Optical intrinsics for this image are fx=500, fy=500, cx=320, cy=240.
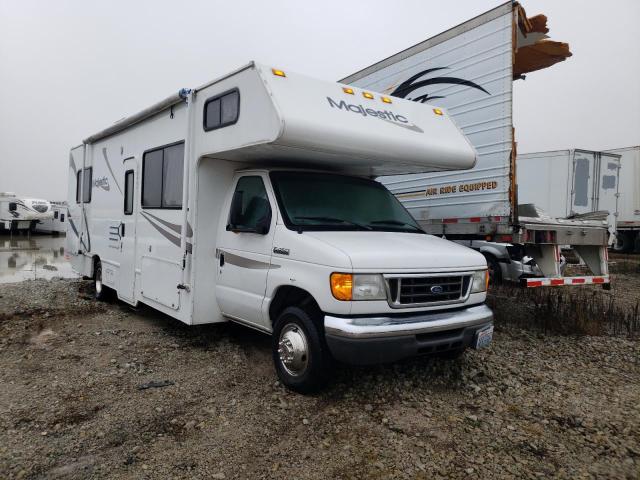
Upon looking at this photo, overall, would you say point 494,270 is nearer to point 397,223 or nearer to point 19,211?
point 397,223

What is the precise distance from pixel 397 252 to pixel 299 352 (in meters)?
1.19

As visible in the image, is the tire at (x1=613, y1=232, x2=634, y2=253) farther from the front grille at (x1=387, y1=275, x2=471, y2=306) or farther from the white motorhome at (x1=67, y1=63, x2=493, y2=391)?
the front grille at (x1=387, y1=275, x2=471, y2=306)

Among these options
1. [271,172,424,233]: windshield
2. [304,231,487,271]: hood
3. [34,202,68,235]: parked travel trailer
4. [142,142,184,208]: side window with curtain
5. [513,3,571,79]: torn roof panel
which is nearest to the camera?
[304,231,487,271]: hood

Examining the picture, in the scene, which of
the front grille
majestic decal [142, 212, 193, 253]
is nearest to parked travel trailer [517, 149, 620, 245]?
the front grille

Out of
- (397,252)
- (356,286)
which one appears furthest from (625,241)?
(356,286)

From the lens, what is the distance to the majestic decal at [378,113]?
4.80 metres

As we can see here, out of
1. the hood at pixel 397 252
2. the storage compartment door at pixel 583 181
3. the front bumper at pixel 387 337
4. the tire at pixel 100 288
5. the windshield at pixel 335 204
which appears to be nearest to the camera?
the front bumper at pixel 387 337

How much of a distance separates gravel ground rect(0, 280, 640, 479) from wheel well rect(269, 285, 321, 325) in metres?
0.66

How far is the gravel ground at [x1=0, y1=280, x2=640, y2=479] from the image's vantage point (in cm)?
330

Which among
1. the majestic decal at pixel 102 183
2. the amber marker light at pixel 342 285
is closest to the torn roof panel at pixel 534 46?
the amber marker light at pixel 342 285

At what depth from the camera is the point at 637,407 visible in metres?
4.23

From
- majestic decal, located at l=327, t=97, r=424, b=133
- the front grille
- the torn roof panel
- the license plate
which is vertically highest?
the torn roof panel

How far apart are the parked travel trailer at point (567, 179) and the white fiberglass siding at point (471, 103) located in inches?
311

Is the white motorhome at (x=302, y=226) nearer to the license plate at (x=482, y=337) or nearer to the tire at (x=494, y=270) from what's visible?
the license plate at (x=482, y=337)
